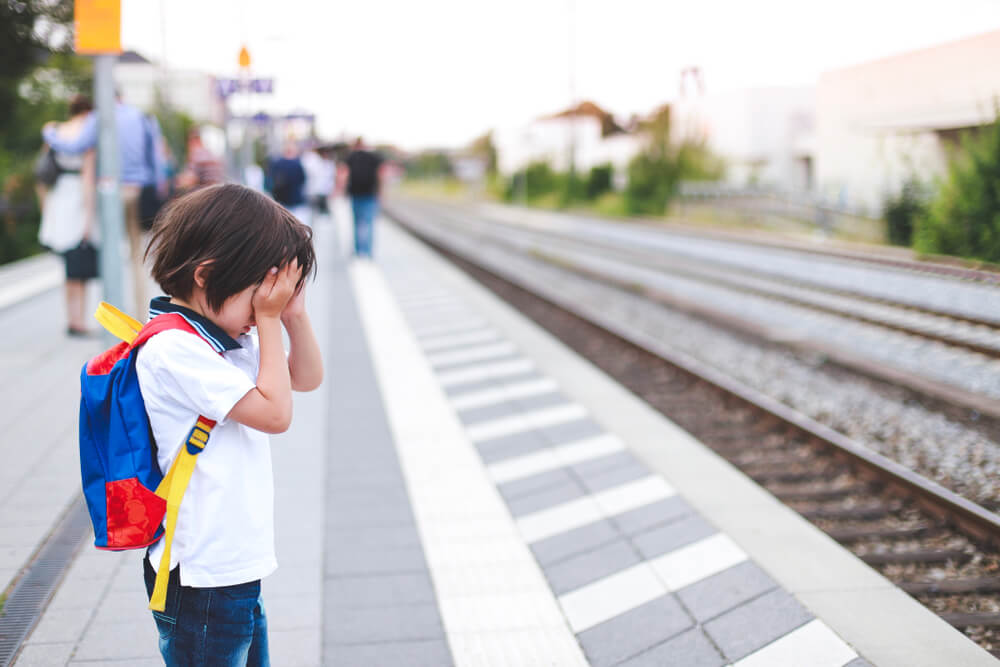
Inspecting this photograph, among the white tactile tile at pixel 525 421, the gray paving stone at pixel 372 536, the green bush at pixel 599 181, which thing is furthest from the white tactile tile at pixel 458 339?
the green bush at pixel 599 181

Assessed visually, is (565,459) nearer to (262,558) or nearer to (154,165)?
(262,558)

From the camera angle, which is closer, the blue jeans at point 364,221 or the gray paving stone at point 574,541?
the gray paving stone at point 574,541

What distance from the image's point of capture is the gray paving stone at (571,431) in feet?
18.9

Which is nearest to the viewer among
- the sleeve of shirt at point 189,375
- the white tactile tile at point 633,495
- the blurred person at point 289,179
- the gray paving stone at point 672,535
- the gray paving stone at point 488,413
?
the sleeve of shirt at point 189,375

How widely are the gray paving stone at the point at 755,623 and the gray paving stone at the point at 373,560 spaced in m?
1.18

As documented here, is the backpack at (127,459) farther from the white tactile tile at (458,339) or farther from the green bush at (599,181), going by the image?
the green bush at (599,181)

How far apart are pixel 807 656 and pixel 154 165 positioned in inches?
260

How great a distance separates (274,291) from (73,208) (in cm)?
612

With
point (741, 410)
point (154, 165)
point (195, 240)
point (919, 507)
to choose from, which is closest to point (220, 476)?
point (195, 240)

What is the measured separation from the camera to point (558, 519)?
439 centimetres

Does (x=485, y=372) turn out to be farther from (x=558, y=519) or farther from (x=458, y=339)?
(x=558, y=519)

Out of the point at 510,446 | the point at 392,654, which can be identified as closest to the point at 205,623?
the point at 392,654

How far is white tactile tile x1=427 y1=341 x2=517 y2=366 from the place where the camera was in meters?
8.31

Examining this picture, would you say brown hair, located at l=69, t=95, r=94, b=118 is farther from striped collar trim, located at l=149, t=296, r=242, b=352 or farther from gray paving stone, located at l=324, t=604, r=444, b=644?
striped collar trim, located at l=149, t=296, r=242, b=352
